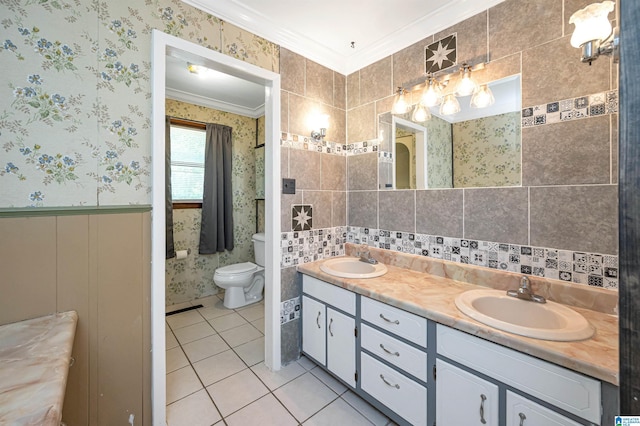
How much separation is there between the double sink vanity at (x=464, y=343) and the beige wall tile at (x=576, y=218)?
0.68ft

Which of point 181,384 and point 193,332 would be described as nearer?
point 181,384

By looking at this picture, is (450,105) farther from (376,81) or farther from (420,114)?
(376,81)

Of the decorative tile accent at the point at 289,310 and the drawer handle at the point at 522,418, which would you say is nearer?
the drawer handle at the point at 522,418

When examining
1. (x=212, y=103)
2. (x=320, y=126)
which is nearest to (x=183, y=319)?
(x=320, y=126)

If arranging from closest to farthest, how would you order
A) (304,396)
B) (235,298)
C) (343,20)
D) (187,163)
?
(304,396), (343,20), (235,298), (187,163)

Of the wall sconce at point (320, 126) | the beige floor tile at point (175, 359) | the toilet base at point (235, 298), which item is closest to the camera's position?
the beige floor tile at point (175, 359)

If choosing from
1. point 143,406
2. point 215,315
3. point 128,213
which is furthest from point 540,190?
point 215,315

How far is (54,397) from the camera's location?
23.7 inches

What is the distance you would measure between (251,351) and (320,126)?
194 cm

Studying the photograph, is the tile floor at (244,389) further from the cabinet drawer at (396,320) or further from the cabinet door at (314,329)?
the cabinet drawer at (396,320)

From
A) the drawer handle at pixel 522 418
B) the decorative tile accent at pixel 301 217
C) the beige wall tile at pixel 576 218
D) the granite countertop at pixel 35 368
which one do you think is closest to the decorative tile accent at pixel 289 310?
the decorative tile accent at pixel 301 217

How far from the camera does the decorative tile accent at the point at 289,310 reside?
192cm

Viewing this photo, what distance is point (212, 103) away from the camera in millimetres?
3139

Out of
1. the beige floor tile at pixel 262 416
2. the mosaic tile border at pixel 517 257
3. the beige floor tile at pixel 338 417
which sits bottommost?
the beige floor tile at pixel 338 417
